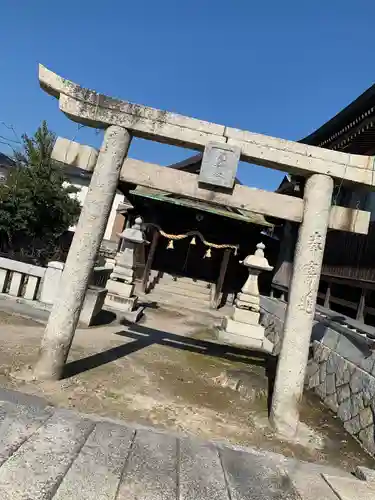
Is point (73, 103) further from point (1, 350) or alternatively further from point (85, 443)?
point (85, 443)

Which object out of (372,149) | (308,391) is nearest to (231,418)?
(308,391)

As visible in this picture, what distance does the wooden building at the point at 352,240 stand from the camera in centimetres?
796

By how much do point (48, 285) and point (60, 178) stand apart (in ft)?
34.7

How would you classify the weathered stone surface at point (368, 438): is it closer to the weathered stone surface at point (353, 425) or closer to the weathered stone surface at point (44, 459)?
the weathered stone surface at point (353, 425)

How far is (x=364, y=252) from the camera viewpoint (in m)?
8.34

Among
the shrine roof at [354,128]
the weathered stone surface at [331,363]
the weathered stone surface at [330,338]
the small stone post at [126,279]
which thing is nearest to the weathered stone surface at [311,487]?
the weathered stone surface at [331,363]

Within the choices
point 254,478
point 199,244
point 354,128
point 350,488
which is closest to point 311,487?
point 350,488

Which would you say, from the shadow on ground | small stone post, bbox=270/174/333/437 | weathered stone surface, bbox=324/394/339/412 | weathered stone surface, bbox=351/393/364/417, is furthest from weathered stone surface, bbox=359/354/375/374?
the shadow on ground

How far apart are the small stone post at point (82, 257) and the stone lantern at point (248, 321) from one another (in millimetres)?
5906

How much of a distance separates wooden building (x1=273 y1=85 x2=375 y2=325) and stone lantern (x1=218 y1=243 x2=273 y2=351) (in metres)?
2.04

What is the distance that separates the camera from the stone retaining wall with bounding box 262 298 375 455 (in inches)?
190

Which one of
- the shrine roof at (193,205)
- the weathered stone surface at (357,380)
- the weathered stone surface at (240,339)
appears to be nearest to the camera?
the weathered stone surface at (357,380)

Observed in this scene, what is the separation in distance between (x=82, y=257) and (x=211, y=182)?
6.53 feet

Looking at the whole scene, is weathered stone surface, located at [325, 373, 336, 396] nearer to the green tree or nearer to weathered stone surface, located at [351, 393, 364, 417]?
weathered stone surface, located at [351, 393, 364, 417]
